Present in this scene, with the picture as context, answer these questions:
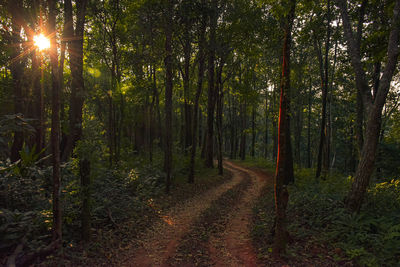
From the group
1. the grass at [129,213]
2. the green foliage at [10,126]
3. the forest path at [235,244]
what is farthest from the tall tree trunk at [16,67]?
the forest path at [235,244]

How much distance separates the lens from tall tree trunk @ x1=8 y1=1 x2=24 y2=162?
34.3ft

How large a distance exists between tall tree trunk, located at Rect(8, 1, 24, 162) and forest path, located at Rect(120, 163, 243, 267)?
7555 mm

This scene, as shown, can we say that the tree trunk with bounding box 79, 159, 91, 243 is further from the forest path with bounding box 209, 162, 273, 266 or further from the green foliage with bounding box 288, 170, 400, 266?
the green foliage with bounding box 288, 170, 400, 266

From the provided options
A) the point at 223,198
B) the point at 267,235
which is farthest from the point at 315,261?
the point at 223,198

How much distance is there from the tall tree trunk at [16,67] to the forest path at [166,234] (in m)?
7.55

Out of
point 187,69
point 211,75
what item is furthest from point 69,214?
point 211,75

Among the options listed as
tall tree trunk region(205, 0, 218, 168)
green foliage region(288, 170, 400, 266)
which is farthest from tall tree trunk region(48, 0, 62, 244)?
tall tree trunk region(205, 0, 218, 168)

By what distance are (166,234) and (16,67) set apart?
10.8 meters

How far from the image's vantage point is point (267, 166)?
25.2 metres

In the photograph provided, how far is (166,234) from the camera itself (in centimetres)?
812

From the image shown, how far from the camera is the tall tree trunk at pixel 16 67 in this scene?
10453mm

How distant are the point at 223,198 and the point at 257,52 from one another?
38.5ft

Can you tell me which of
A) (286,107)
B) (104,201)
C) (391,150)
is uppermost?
(286,107)

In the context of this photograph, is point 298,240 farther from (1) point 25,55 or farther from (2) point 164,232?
(1) point 25,55
